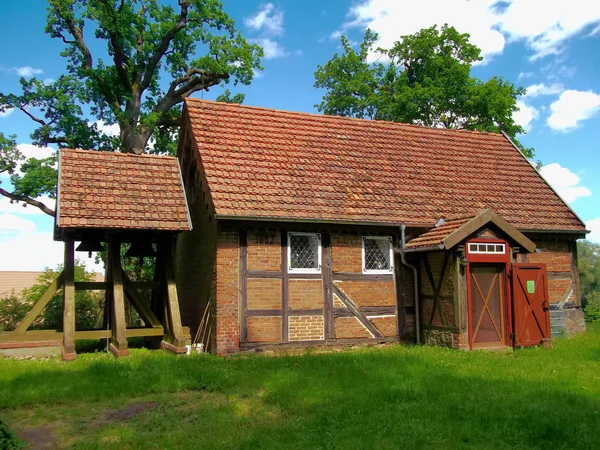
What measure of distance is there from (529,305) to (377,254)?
3.91 metres

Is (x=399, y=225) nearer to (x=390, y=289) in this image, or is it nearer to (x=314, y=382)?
(x=390, y=289)

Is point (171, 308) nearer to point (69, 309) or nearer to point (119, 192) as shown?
point (69, 309)

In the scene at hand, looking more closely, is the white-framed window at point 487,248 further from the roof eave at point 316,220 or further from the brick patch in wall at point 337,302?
the brick patch in wall at point 337,302

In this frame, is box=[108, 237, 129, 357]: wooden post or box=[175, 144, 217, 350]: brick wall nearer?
box=[108, 237, 129, 357]: wooden post

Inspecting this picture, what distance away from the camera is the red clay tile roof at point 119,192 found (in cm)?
1141

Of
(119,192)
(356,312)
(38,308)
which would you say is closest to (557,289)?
(356,312)

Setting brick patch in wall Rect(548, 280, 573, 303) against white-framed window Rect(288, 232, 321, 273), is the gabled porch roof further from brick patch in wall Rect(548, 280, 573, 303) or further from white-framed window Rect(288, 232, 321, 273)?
brick patch in wall Rect(548, 280, 573, 303)

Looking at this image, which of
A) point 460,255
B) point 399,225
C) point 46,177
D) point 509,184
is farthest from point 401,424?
point 46,177

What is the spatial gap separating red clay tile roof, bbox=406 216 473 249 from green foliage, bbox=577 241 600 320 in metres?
22.9

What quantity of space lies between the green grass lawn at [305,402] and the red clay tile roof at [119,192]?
2.94m

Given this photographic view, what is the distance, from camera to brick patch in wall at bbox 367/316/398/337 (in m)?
13.4

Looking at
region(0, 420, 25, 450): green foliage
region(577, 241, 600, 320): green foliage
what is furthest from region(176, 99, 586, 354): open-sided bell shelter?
region(577, 241, 600, 320): green foliage

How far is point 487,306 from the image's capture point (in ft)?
42.0

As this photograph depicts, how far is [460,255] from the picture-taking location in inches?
490
